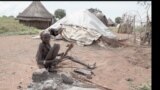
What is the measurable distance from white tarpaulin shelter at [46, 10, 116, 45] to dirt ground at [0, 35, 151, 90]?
618 mm

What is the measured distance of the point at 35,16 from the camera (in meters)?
A: 20.5

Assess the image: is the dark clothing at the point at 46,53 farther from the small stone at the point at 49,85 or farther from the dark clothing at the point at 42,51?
the small stone at the point at 49,85

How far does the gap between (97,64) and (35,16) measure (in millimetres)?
13636

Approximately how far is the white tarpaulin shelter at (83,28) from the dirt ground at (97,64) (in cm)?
62

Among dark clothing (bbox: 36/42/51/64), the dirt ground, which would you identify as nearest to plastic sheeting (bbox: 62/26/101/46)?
the dirt ground

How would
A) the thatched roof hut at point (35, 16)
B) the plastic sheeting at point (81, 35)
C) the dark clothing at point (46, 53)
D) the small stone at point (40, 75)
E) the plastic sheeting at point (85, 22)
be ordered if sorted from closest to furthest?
Result: the small stone at point (40, 75) < the dark clothing at point (46, 53) < the plastic sheeting at point (81, 35) < the plastic sheeting at point (85, 22) < the thatched roof hut at point (35, 16)

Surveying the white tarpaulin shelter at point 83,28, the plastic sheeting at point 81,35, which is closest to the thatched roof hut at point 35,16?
the white tarpaulin shelter at point 83,28

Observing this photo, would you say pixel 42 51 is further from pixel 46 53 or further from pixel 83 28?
pixel 83 28

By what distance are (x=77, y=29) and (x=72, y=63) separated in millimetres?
4005

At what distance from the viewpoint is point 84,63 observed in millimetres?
7148

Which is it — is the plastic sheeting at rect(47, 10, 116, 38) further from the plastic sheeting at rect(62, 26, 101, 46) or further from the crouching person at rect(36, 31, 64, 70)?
the crouching person at rect(36, 31, 64, 70)

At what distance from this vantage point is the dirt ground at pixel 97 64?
5820 mm

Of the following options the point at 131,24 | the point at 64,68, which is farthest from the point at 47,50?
the point at 131,24
